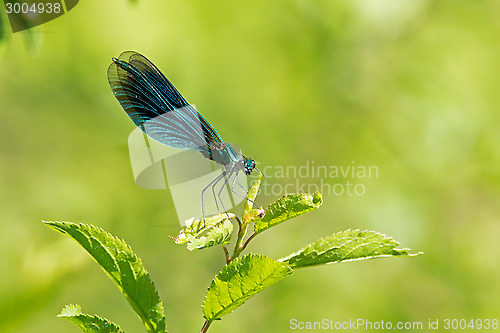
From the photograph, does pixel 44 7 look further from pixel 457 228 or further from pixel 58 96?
pixel 457 228

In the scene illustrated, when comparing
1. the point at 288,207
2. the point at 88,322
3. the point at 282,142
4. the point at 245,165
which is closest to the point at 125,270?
the point at 88,322

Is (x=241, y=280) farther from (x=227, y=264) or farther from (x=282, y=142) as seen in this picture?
(x=282, y=142)

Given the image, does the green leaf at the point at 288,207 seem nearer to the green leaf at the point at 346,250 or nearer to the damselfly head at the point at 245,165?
the green leaf at the point at 346,250

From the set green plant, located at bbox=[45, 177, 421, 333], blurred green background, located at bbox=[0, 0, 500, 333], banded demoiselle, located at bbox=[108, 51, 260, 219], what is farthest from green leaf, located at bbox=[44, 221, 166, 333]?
blurred green background, located at bbox=[0, 0, 500, 333]

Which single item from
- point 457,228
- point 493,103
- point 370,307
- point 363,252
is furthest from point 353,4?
point 363,252

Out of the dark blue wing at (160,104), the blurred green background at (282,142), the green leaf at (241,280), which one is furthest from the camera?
the blurred green background at (282,142)

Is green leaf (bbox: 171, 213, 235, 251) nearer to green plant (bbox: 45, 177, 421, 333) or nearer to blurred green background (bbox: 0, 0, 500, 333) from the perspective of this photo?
green plant (bbox: 45, 177, 421, 333)

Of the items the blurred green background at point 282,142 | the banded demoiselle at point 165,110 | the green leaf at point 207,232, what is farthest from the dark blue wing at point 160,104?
the blurred green background at point 282,142
